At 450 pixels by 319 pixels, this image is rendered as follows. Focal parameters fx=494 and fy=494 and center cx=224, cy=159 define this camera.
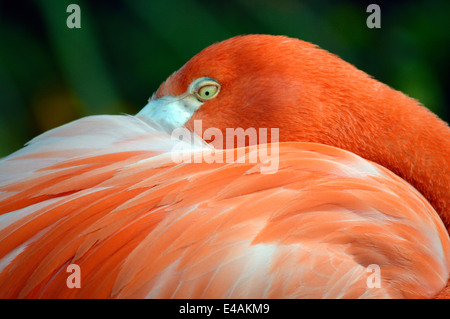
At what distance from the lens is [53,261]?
92 centimetres

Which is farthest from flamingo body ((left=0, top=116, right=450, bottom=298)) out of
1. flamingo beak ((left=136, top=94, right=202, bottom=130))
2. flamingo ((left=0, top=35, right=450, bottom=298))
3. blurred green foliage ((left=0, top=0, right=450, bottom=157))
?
blurred green foliage ((left=0, top=0, right=450, bottom=157))

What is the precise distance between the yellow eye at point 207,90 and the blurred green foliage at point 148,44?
98cm

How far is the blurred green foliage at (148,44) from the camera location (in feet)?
7.68

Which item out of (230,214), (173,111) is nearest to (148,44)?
(173,111)

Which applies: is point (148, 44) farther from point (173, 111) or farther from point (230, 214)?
point (230, 214)

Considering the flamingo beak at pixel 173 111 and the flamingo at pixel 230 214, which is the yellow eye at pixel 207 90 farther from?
the flamingo at pixel 230 214

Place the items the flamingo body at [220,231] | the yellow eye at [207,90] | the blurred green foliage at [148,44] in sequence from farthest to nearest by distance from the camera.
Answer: the blurred green foliage at [148,44] < the yellow eye at [207,90] < the flamingo body at [220,231]

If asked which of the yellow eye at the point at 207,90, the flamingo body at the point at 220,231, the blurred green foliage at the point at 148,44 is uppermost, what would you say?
the blurred green foliage at the point at 148,44

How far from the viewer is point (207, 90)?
151 centimetres

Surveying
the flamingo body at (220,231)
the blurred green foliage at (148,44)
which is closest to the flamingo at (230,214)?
the flamingo body at (220,231)

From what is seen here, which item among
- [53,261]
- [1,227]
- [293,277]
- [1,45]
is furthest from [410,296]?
[1,45]

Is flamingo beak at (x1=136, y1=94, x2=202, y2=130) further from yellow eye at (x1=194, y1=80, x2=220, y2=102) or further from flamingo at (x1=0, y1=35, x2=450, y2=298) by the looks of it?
flamingo at (x1=0, y1=35, x2=450, y2=298)

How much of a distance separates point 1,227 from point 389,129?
0.99 meters

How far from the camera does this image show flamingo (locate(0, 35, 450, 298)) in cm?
87
